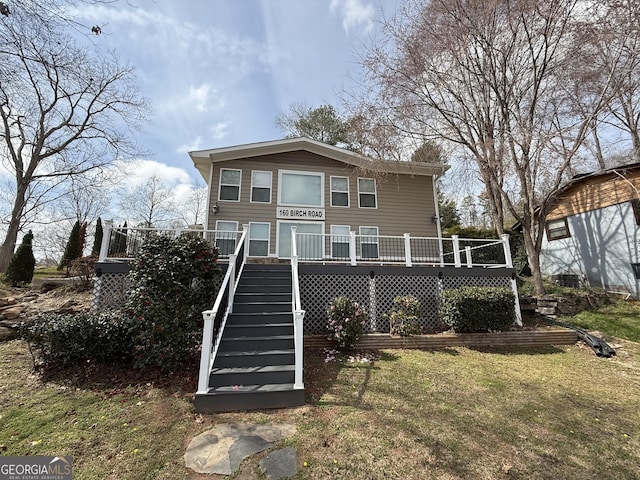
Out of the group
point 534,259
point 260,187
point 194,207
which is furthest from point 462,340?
point 194,207

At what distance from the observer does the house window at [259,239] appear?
11.1 meters

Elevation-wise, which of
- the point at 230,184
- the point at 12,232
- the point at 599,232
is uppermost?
the point at 230,184

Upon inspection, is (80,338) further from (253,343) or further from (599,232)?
(599,232)

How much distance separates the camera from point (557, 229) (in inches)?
559

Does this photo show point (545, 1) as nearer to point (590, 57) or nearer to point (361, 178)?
point (590, 57)

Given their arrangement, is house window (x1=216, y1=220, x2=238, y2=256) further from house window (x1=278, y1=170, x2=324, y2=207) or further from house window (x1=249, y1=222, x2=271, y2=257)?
house window (x1=278, y1=170, x2=324, y2=207)

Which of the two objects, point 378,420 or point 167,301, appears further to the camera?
point 167,301

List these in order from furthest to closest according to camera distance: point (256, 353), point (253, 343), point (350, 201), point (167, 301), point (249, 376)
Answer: point (350, 201) < point (253, 343) < point (167, 301) < point (256, 353) < point (249, 376)

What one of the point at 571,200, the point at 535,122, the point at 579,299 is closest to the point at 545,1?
the point at 535,122

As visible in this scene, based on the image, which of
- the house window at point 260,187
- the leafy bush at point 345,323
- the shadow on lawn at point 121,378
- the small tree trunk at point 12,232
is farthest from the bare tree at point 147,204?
the leafy bush at point 345,323

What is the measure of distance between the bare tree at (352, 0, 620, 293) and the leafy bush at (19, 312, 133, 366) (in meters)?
11.1

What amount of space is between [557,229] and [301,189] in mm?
12811

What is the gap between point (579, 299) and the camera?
1012cm

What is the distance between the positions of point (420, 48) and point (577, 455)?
11.6m
